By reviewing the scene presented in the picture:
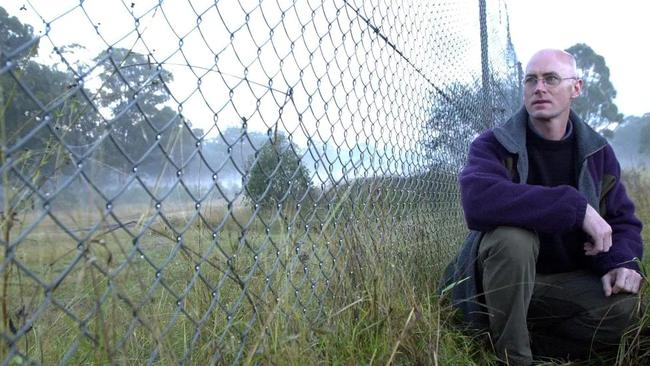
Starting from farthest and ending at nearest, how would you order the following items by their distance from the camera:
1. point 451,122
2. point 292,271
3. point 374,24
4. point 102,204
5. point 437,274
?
point 451,122
point 437,274
point 374,24
point 292,271
point 102,204

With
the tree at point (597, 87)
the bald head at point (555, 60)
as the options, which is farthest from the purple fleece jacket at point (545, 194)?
the tree at point (597, 87)

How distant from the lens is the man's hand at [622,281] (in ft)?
8.72

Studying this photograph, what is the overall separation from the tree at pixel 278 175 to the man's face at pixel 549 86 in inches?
54.3

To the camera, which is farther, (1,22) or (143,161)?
(143,161)

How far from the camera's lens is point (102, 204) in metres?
1.28

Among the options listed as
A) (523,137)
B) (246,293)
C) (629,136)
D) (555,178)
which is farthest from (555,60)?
(629,136)

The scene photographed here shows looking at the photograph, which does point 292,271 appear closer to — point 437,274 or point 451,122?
point 437,274

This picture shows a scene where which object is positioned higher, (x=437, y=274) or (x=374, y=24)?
(x=374, y=24)

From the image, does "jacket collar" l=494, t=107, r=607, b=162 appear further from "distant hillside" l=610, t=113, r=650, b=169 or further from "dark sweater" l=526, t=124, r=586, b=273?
"distant hillside" l=610, t=113, r=650, b=169

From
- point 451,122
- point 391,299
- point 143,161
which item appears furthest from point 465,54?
point 143,161

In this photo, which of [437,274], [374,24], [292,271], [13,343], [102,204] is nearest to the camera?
A: [13,343]

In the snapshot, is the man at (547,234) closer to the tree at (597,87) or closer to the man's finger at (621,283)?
the man's finger at (621,283)

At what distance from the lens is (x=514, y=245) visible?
2559 millimetres

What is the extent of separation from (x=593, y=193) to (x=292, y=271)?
1543 mm
